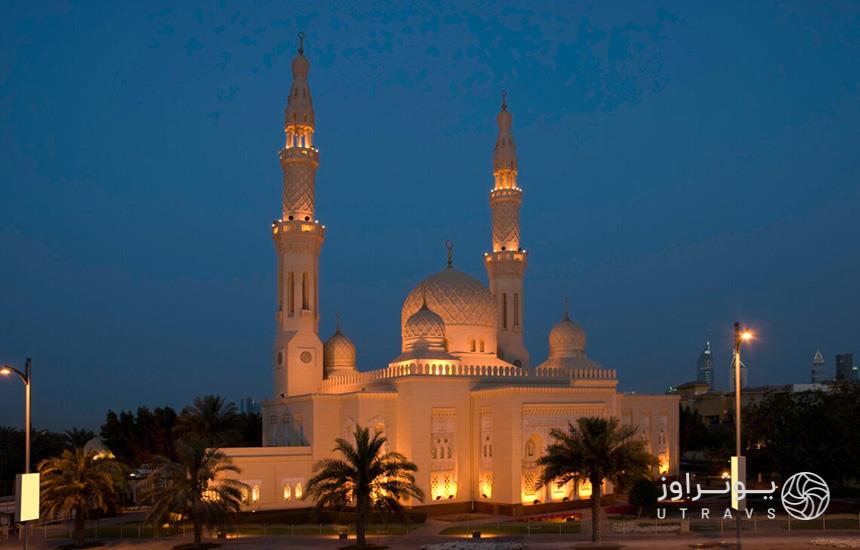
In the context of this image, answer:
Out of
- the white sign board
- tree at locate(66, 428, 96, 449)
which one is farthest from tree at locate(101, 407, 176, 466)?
the white sign board

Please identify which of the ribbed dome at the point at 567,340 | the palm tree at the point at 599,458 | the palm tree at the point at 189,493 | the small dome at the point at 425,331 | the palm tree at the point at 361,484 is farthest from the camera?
the ribbed dome at the point at 567,340

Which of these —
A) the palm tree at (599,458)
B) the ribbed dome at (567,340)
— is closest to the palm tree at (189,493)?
the palm tree at (599,458)

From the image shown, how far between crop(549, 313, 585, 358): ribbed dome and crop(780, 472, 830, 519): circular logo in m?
16.3

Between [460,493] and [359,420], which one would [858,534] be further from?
[359,420]

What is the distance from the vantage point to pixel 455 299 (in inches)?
1969

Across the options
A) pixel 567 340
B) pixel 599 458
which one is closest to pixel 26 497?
pixel 599 458

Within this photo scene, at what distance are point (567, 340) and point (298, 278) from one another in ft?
50.4

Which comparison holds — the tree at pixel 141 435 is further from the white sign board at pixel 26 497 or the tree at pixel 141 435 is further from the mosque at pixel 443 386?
the white sign board at pixel 26 497

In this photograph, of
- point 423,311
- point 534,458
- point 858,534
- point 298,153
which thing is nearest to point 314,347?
point 423,311

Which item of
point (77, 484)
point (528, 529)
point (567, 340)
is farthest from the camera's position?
point (567, 340)

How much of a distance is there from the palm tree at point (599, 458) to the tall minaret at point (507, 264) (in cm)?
2089

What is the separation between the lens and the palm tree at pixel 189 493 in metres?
31.5

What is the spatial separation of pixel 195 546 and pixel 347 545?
5.29 meters

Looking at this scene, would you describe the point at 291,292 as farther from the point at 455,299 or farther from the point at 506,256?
the point at 506,256
